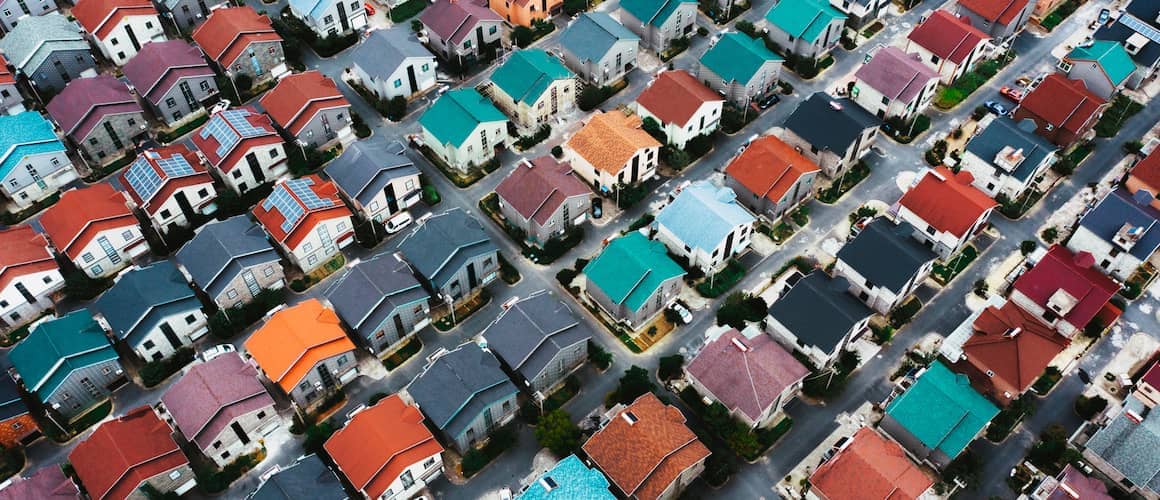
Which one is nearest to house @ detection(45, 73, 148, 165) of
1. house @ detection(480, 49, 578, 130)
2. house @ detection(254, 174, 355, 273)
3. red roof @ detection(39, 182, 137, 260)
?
red roof @ detection(39, 182, 137, 260)

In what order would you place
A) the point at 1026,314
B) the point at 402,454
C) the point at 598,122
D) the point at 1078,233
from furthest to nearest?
the point at 598,122 → the point at 1078,233 → the point at 1026,314 → the point at 402,454

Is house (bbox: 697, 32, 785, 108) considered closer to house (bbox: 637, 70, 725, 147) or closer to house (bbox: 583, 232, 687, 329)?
house (bbox: 637, 70, 725, 147)

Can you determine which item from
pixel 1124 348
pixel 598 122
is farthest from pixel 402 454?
pixel 1124 348

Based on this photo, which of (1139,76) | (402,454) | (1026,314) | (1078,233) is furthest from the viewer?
(1139,76)

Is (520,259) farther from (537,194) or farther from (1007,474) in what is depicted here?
(1007,474)

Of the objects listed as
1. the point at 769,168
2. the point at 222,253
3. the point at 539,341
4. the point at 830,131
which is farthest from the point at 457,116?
the point at 830,131

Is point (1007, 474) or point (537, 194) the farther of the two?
point (537, 194)

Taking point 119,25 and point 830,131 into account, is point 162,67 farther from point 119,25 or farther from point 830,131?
point 830,131
